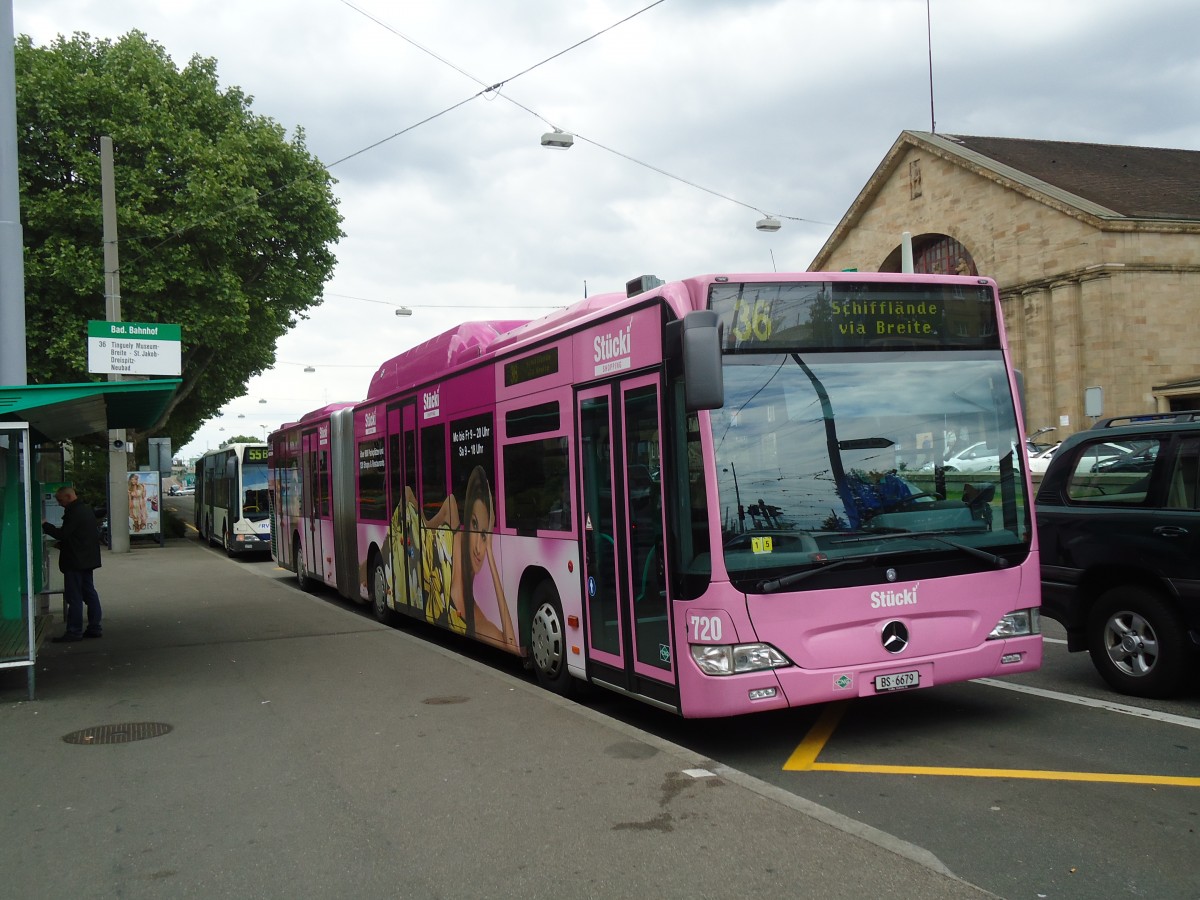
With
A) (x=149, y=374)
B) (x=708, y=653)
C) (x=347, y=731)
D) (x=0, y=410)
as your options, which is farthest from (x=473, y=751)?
(x=149, y=374)

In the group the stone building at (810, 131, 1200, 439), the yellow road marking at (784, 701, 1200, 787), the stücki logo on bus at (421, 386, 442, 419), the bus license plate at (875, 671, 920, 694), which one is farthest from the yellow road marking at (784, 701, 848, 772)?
the stone building at (810, 131, 1200, 439)

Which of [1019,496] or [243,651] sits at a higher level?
[1019,496]

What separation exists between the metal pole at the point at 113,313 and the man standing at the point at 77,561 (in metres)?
8.27

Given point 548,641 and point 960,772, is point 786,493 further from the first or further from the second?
point 548,641

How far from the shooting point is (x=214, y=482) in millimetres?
31453

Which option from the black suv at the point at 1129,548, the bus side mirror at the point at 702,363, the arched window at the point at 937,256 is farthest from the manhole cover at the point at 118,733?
the arched window at the point at 937,256

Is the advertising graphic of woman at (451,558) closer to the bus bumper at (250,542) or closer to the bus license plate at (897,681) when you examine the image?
the bus license plate at (897,681)

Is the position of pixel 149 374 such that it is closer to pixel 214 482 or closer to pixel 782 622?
pixel 214 482

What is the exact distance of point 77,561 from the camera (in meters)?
12.0

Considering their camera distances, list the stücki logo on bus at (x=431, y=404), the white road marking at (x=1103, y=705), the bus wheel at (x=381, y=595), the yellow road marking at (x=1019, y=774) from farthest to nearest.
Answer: the bus wheel at (x=381, y=595) < the stücki logo on bus at (x=431, y=404) < the white road marking at (x=1103, y=705) < the yellow road marking at (x=1019, y=774)

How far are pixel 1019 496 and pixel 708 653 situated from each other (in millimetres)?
2275

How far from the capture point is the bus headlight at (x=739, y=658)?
6020 mm

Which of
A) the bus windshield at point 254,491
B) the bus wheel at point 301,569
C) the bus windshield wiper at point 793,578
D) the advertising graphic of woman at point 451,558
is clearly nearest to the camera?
the bus windshield wiper at point 793,578

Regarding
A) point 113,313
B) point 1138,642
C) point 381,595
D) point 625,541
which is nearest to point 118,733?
point 625,541
